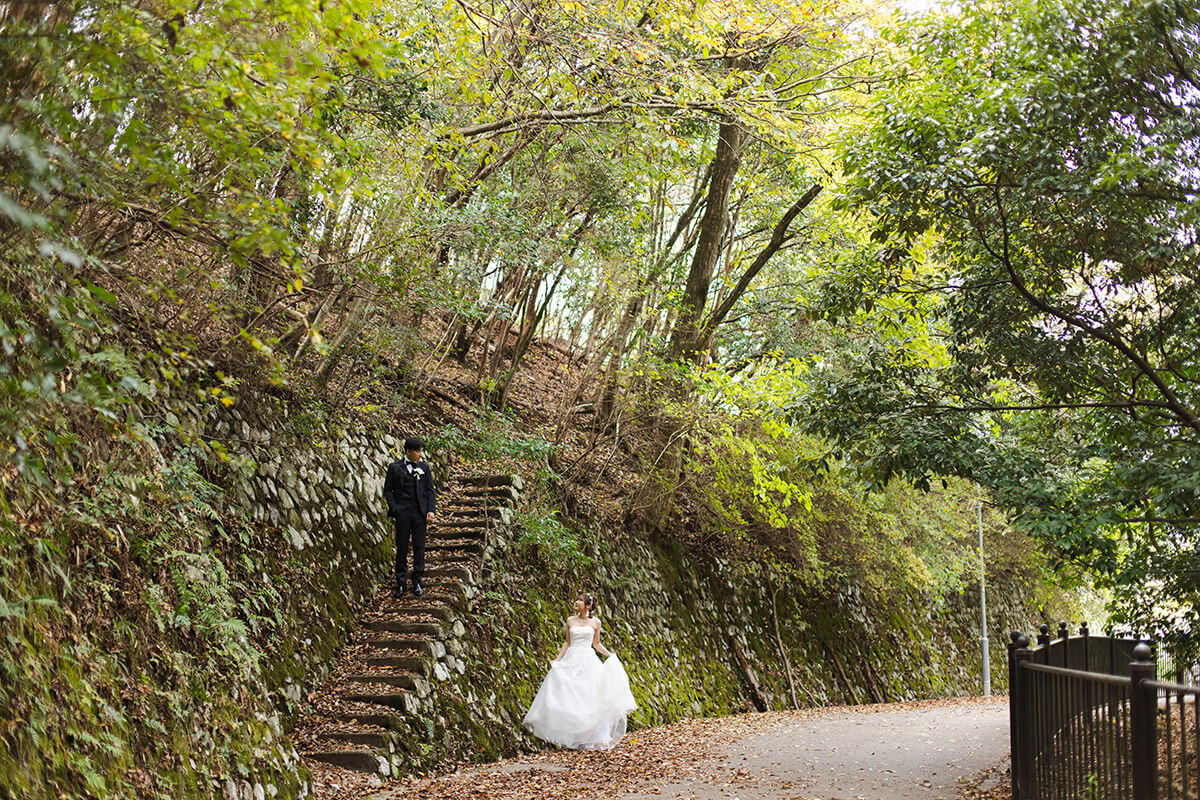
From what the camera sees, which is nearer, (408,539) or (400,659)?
(400,659)

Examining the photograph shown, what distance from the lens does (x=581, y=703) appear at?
31.8 ft

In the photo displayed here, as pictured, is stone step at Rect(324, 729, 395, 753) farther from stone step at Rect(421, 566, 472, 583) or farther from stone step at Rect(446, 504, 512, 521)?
stone step at Rect(446, 504, 512, 521)

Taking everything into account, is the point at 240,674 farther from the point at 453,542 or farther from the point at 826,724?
the point at 826,724

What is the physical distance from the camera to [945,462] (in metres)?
8.12

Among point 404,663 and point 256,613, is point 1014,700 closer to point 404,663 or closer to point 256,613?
point 404,663

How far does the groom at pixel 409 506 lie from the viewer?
35.0ft

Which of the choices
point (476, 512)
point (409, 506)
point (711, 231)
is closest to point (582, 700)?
point (409, 506)

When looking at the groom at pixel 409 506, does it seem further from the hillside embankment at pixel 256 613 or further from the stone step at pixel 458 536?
the stone step at pixel 458 536

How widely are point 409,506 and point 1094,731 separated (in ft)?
24.6

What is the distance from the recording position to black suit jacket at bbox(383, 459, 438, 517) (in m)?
10.7

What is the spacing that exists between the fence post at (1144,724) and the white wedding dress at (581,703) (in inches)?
237

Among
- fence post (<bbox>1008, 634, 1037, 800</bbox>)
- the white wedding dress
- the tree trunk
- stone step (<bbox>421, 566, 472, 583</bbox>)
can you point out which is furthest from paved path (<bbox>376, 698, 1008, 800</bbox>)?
the tree trunk

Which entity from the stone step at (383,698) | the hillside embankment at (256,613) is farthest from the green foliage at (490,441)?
the stone step at (383,698)

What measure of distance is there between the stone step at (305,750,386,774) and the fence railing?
5.30 metres
